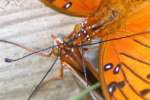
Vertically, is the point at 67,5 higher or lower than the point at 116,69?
higher

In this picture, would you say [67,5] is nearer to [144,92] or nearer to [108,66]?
[108,66]

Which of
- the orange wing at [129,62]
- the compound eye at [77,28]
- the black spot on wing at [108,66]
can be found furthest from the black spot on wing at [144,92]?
the compound eye at [77,28]

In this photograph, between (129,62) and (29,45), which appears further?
(29,45)

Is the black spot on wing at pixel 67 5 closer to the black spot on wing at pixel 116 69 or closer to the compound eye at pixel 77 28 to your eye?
the compound eye at pixel 77 28

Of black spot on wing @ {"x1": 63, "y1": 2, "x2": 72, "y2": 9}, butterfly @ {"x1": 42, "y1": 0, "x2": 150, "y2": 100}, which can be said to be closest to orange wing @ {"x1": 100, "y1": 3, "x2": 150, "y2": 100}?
butterfly @ {"x1": 42, "y1": 0, "x2": 150, "y2": 100}

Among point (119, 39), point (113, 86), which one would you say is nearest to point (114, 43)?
point (119, 39)

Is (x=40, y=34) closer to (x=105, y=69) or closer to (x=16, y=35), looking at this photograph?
(x=16, y=35)
